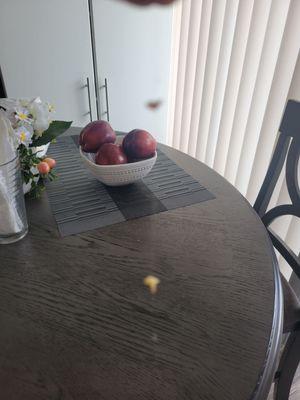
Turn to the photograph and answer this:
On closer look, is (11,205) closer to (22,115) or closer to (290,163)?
(22,115)

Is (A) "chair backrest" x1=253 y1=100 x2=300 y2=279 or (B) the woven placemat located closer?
(B) the woven placemat

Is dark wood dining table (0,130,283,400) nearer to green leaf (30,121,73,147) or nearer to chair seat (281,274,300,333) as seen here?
green leaf (30,121,73,147)

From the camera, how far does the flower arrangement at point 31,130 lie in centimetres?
70

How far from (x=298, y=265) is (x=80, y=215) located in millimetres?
611

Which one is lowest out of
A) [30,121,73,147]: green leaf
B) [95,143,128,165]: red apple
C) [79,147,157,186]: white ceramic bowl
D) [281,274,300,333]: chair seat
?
[281,274,300,333]: chair seat

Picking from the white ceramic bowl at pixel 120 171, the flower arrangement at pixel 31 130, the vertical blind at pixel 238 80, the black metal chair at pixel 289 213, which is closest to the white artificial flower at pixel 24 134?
the flower arrangement at pixel 31 130

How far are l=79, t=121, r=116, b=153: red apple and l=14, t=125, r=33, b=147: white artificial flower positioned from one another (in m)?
0.17

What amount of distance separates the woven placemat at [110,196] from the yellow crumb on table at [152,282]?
0.66ft

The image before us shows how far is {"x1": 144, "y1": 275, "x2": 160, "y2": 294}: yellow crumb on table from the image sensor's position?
1.80 feet

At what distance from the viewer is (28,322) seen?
0.49 metres

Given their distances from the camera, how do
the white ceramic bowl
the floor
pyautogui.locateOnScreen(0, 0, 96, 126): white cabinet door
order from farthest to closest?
pyautogui.locateOnScreen(0, 0, 96, 126): white cabinet door → the floor → the white ceramic bowl

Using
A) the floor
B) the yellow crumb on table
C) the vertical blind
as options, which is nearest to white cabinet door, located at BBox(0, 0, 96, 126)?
the vertical blind

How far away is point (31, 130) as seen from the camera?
71cm

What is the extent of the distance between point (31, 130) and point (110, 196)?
0.25 metres
